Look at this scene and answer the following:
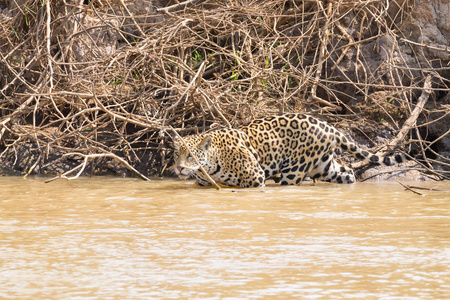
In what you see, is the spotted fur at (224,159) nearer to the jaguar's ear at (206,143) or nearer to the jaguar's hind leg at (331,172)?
the jaguar's ear at (206,143)

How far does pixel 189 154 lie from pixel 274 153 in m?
0.99

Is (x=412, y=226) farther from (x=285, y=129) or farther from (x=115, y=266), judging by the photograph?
(x=285, y=129)

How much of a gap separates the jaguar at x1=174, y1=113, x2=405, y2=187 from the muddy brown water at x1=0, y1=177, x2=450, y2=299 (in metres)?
0.65

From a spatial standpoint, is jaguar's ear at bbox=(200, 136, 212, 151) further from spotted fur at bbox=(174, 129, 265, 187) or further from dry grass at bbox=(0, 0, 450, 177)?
dry grass at bbox=(0, 0, 450, 177)

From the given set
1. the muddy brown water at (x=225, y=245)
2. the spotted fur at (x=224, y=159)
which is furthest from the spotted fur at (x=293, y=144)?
the muddy brown water at (x=225, y=245)

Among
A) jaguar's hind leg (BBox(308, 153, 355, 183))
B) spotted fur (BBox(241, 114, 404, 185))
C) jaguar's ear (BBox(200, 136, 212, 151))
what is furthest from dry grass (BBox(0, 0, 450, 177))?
jaguar's hind leg (BBox(308, 153, 355, 183))

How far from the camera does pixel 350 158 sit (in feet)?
27.7

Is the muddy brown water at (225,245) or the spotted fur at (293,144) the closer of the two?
the muddy brown water at (225,245)

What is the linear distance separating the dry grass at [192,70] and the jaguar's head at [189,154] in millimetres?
750

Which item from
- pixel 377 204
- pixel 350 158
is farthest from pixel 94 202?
pixel 350 158

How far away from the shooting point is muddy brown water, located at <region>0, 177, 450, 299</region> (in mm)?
3129

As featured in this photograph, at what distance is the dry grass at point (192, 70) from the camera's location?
27.0 feet

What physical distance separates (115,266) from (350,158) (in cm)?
532

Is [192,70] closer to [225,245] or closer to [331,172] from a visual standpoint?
[331,172]
